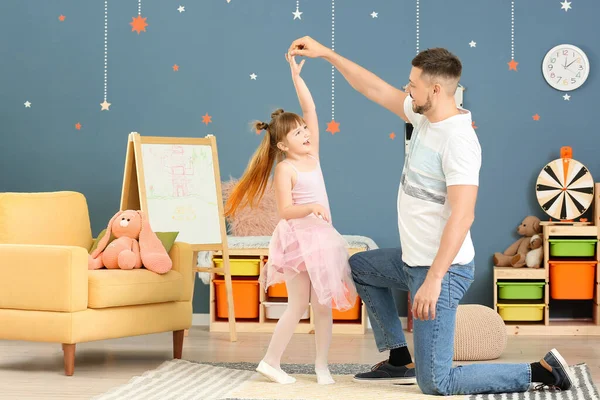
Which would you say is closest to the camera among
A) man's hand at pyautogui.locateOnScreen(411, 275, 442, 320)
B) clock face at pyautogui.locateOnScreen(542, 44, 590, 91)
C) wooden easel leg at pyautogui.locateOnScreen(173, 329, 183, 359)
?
man's hand at pyautogui.locateOnScreen(411, 275, 442, 320)

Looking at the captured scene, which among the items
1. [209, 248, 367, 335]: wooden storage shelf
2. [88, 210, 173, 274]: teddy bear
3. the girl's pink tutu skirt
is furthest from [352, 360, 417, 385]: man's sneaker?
[209, 248, 367, 335]: wooden storage shelf

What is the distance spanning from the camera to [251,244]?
15.6 feet

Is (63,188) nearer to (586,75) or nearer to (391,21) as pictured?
(391,21)

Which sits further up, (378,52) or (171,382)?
(378,52)

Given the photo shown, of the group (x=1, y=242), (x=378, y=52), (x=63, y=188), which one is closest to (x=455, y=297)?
(x=1, y=242)

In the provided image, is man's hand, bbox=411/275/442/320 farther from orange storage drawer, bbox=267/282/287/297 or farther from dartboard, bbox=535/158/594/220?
dartboard, bbox=535/158/594/220

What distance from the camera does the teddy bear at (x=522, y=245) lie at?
15.9 feet

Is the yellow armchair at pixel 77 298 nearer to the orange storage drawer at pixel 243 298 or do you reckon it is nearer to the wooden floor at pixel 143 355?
the wooden floor at pixel 143 355

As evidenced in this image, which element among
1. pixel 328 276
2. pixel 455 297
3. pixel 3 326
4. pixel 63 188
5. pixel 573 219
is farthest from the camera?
pixel 63 188

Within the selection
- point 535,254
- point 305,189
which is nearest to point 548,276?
point 535,254

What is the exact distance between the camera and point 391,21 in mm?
5062

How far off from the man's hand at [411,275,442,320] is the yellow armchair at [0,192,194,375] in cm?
138

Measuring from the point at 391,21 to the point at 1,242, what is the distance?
255 cm

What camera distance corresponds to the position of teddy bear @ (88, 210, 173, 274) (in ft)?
12.0
